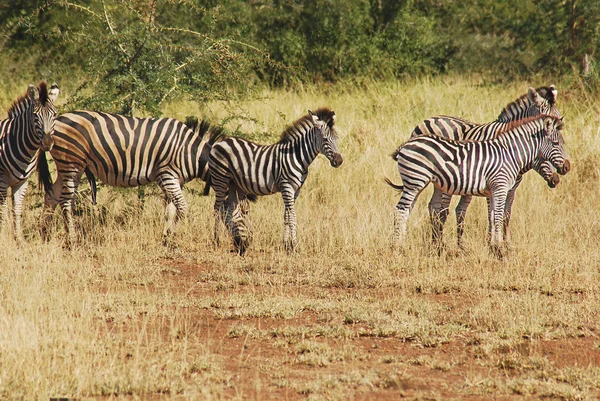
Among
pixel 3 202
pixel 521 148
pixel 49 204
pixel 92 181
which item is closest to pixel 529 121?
pixel 521 148

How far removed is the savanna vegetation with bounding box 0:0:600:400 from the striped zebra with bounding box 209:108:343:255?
409 millimetres

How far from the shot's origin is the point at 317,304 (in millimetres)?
7562

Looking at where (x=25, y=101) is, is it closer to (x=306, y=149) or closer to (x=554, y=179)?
(x=306, y=149)

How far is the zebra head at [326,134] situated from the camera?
379 inches

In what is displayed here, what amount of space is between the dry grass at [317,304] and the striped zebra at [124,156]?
51cm

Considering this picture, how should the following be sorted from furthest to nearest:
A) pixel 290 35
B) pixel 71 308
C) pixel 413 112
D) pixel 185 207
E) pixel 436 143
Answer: pixel 290 35, pixel 413 112, pixel 185 207, pixel 436 143, pixel 71 308

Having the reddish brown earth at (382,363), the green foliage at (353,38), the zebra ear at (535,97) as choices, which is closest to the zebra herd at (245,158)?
the zebra ear at (535,97)

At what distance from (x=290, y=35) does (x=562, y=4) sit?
6342 mm

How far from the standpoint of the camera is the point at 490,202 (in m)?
9.37

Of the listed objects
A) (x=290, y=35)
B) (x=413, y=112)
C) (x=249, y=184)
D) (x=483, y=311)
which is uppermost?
(x=290, y=35)

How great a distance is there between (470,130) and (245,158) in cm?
284

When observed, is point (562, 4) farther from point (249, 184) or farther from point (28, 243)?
point (28, 243)

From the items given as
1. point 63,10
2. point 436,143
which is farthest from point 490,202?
point 63,10

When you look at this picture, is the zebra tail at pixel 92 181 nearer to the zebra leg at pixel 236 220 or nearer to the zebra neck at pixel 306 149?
the zebra leg at pixel 236 220
